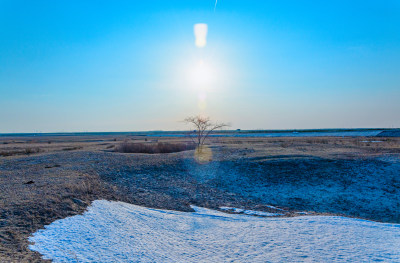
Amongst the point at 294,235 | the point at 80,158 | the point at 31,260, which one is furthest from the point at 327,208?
the point at 80,158

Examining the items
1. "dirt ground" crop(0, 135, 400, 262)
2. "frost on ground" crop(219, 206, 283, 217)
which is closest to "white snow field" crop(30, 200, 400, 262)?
"dirt ground" crop(0, 135, 400, 262)

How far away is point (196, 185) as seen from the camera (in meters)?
16.7

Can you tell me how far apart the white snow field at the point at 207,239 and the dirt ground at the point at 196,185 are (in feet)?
2.81

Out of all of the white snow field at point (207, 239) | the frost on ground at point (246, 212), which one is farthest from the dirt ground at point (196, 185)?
the white snow field at point (207, 239)

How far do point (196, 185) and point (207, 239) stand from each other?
29.0ft

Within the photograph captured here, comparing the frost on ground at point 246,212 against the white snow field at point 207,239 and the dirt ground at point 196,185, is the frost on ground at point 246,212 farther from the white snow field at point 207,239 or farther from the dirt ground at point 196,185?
the white snow field at point 207,239

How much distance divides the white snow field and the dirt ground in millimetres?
858

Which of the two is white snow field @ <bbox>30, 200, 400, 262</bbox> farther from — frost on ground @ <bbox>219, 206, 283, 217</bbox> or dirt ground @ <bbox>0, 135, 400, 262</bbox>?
frost on ground @ <bbox>219, 206, 283, 217</bbox>

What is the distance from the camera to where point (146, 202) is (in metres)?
12.7

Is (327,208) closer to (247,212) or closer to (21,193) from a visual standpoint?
(247,212)

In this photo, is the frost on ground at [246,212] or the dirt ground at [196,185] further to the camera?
the frost on ground at [246,212]

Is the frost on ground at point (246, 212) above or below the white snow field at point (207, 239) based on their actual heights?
below

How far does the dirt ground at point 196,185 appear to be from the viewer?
9266 mm

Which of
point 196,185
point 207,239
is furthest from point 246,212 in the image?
point 196,185
